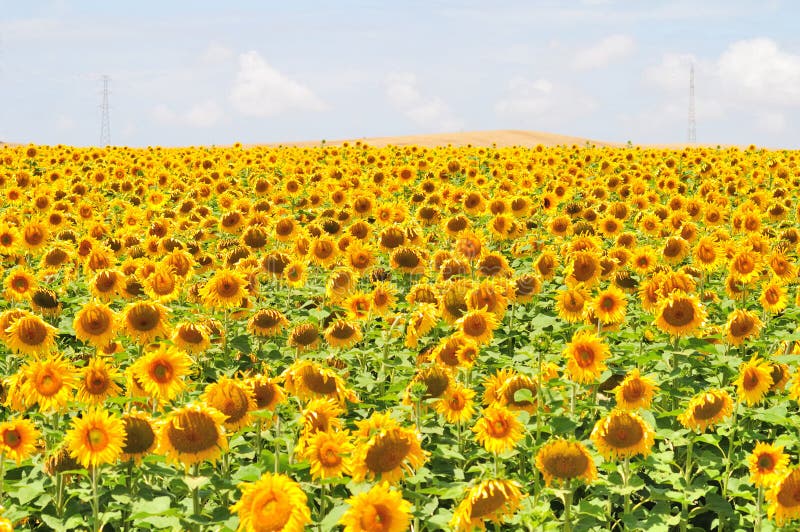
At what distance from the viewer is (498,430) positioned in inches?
195

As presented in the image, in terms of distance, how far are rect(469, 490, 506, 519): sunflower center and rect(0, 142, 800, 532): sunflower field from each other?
0.04 feet

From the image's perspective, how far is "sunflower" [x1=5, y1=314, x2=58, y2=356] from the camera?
22.6 feet

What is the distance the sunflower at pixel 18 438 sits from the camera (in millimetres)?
5016

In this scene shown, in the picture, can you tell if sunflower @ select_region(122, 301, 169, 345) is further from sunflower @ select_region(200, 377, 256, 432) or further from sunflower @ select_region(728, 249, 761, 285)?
sunflower @ select_region(728, 249, 761, 285)

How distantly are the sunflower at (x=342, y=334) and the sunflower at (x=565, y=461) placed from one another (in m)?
3.09

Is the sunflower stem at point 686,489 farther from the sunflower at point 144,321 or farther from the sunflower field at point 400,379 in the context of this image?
the sunflower at point 144,321

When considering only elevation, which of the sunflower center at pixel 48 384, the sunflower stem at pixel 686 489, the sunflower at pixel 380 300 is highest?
the sunflower at pixel 380 300

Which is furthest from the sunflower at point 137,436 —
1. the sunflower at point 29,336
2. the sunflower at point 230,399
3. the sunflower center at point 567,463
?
the sunflower at point 29,336

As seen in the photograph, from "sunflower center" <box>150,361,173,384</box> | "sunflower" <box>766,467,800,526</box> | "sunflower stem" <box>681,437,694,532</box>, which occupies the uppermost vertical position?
"sunflower center" <box>150,361,173,384</box>

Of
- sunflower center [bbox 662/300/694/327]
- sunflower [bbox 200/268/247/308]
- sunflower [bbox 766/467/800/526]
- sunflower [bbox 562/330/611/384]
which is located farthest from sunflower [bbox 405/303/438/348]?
sunflower [bbox 766/467/800/526]

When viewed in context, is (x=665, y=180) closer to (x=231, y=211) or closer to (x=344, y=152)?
(x=231, y=211)

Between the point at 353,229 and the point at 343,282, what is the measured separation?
249 centimetres

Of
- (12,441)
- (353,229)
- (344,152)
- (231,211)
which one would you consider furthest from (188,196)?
(344,152)

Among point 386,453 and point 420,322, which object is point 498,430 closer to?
point 386,453
